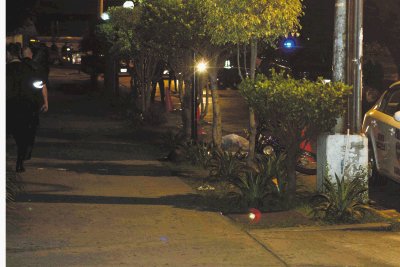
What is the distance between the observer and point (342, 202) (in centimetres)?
821

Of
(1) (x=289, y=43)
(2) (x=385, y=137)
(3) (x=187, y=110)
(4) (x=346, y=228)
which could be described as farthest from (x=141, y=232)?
(1) (x=289, y=43)

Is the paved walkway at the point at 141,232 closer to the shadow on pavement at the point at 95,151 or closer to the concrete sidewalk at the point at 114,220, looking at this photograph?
the concrete sidewalk at the point at 114,220

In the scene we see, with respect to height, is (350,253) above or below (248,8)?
below

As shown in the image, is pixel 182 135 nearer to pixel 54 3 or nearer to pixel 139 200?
pixel 139 200

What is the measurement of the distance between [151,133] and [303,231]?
926 cm

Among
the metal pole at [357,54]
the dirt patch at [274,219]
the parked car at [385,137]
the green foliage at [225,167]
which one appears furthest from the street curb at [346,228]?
the green foliage at [225,167]

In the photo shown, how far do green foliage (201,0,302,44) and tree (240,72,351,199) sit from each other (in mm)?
917

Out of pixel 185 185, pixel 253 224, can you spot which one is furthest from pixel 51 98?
pixel 253 224

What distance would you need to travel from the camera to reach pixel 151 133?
16703 millimetres

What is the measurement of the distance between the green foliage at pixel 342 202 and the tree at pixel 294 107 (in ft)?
1.93

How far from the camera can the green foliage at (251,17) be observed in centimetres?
955

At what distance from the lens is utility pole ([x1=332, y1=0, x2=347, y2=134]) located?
873 cm

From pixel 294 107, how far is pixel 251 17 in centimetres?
169

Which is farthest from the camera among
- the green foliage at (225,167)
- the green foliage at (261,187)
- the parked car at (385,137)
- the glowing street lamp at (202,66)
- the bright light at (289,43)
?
the bright light at (289,43)
